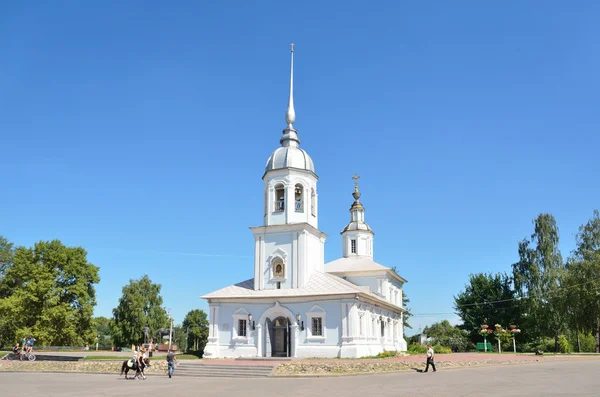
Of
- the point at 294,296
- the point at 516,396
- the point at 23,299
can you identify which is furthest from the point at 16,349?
the point at 516,396

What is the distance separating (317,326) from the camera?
31.8 meters

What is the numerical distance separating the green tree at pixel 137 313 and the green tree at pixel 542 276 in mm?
35540

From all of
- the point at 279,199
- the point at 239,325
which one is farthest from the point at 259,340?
the point at 279,199

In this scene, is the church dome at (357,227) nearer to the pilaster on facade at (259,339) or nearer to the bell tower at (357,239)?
the bell tower at (357,239)

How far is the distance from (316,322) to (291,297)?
6.76ft

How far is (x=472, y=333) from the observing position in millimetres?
59031

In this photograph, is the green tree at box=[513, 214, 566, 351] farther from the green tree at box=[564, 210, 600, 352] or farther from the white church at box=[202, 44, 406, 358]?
the white church at box=[202, 44, 406, 358]

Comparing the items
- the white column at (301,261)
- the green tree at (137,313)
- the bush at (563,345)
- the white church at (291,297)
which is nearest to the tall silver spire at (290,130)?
Answer: the white church at (291,297)

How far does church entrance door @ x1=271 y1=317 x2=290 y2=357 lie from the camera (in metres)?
32.4

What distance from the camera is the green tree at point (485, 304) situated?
57125 mm

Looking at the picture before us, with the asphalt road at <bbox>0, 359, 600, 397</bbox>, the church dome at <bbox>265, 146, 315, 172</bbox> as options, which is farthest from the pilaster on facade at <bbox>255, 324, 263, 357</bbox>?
the church dome at <bbox>265, 146, 315, 172</bbox>

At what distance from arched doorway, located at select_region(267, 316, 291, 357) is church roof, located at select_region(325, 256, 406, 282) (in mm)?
11469

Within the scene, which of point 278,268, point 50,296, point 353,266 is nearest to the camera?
point 278,268

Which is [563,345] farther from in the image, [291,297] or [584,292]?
[291,297]
